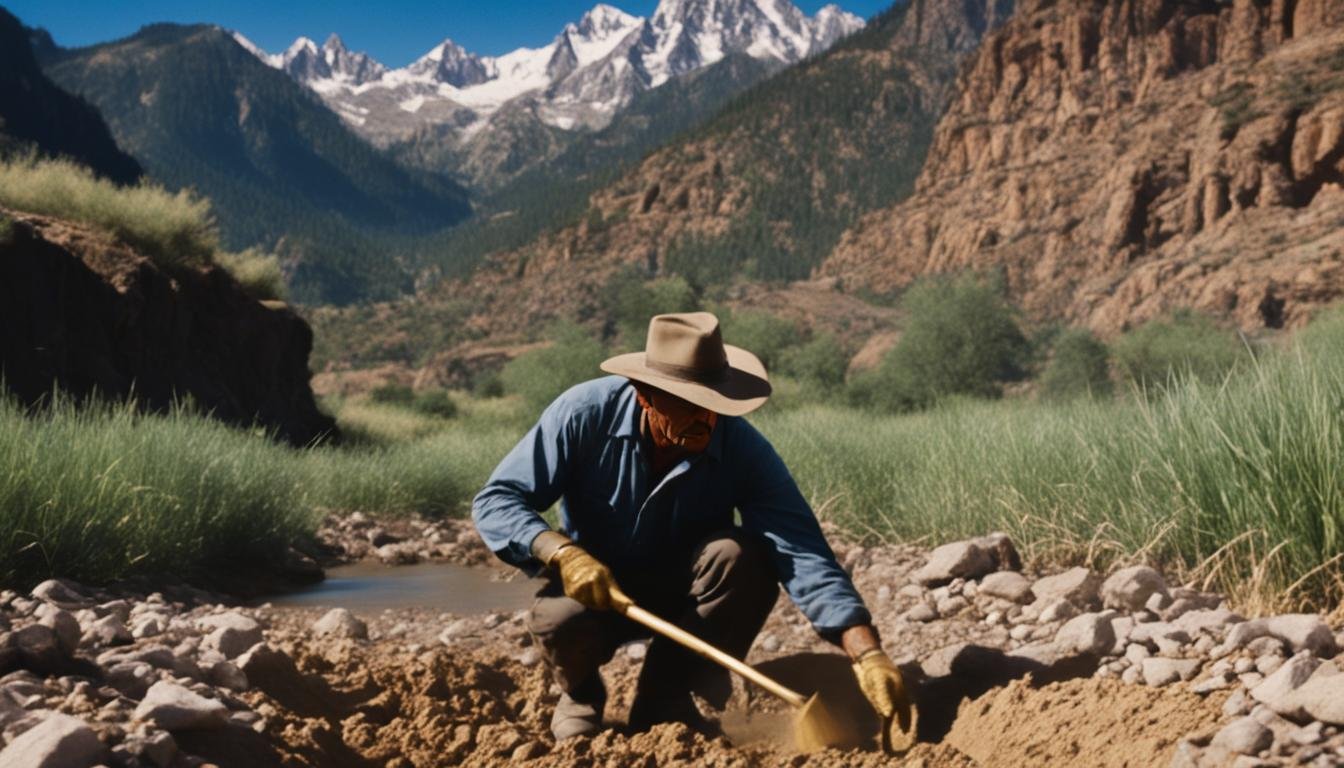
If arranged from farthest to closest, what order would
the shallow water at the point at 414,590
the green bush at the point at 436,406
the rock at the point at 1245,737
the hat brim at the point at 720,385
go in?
1. the green bush at the point at 436,406
2. the shallow water at the point at 414,590
3. the hat brim at the point at 720,385
4. the rock at the point at 1245,737

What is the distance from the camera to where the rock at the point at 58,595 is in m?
4.84

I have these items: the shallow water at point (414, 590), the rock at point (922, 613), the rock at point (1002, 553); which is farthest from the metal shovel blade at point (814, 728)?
the shallow water at point (414, 590)

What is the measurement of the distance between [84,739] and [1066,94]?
60.0 m

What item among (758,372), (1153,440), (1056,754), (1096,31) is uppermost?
(1096,31)

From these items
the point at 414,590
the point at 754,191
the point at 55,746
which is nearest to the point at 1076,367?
the point at 414,590

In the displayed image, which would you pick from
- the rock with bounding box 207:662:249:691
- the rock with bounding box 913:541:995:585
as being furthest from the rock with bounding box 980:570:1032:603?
the rock with bounding box 207:662:249:691

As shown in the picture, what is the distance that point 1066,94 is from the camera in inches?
2233

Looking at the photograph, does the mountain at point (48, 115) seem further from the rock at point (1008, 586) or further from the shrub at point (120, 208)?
the rock at point (1008, 586)

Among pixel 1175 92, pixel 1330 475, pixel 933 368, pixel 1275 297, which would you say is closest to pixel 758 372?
pixel 1330 475

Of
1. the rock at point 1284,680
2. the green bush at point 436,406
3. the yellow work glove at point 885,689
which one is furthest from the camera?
the green bush at point 436,406

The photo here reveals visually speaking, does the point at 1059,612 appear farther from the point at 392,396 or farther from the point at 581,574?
the point at 392,396

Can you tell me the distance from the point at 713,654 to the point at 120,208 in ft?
43.0

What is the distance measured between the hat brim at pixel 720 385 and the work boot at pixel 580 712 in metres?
1.08

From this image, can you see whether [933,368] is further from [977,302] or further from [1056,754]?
[1056,754]
